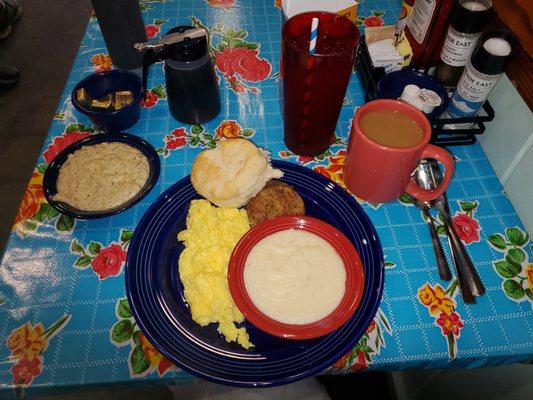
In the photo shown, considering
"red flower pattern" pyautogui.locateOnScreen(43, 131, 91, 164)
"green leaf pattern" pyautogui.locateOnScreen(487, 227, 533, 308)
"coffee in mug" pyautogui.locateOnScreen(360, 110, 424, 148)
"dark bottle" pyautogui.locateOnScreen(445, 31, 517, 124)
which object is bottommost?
"green leaf pattern" pyautogui.locateOnScreen(487, 227, 533, 308)

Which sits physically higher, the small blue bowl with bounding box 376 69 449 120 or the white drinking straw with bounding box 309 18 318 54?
the white drinking straw with bounding box 309 18 318 54

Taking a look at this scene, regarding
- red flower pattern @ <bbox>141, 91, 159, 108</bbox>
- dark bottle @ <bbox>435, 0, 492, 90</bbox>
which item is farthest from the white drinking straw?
red flower pattern @ <bbox>141, 91, 159, 108</bbox>

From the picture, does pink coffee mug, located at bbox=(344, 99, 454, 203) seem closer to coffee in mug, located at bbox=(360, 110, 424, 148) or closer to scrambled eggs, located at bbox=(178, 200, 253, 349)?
coffee in mug, located at bbox=(360, 110, 424, 148)

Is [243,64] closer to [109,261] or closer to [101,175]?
[101,175]

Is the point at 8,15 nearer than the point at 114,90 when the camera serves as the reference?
No

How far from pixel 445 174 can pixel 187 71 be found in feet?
2.83

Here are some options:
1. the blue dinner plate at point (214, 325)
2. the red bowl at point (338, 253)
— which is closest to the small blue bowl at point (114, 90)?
the blue dinner plate at point (214, 325)

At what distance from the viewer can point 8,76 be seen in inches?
136

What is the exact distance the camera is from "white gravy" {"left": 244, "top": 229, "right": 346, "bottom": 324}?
96 cm

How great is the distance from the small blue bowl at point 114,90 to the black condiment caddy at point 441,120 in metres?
0.83

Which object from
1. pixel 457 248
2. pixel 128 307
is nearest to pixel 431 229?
pixel 457 248

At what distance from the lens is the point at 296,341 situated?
0.95 m

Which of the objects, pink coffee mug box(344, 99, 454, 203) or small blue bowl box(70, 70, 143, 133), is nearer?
pink coffee mug box(344, 99, 454, 203)

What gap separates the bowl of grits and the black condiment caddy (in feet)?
2.78
